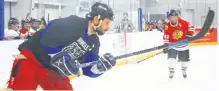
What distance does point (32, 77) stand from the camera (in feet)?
7.45

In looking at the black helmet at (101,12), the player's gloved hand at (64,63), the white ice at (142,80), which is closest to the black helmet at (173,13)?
the white ice at (142,80)

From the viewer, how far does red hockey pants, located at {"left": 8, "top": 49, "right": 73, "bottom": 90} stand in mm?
2268

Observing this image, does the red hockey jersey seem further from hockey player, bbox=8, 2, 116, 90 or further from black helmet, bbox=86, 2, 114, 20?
black helmet, bbox=86, 2, 114, 20

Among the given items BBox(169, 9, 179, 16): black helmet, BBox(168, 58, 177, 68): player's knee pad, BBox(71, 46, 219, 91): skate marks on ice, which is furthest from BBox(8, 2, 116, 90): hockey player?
BBox(168, 58, 177, 68): player's knee pad

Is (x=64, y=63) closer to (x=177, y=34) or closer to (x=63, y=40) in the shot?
(x=63, y=40)

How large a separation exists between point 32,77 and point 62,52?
0.91 ft

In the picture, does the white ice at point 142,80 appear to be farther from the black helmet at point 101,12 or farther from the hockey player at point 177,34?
the black helmet at point 101,12

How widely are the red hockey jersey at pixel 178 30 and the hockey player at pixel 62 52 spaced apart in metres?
3.07

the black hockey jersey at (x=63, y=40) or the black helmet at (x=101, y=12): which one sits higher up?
the black helmet at (x=101, y=12)

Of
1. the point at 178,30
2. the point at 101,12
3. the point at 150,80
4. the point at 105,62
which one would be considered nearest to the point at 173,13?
the point at 178,30

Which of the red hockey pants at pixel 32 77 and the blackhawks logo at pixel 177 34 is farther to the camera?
the blackhawks logo at pixel 177 34

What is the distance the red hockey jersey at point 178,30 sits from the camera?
530 cm

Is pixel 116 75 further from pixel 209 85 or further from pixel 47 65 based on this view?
pixel 47 65

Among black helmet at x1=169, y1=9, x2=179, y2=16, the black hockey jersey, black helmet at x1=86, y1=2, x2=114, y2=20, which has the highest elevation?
black helmet at x1=169, y1=9, x2=179, y2=16
